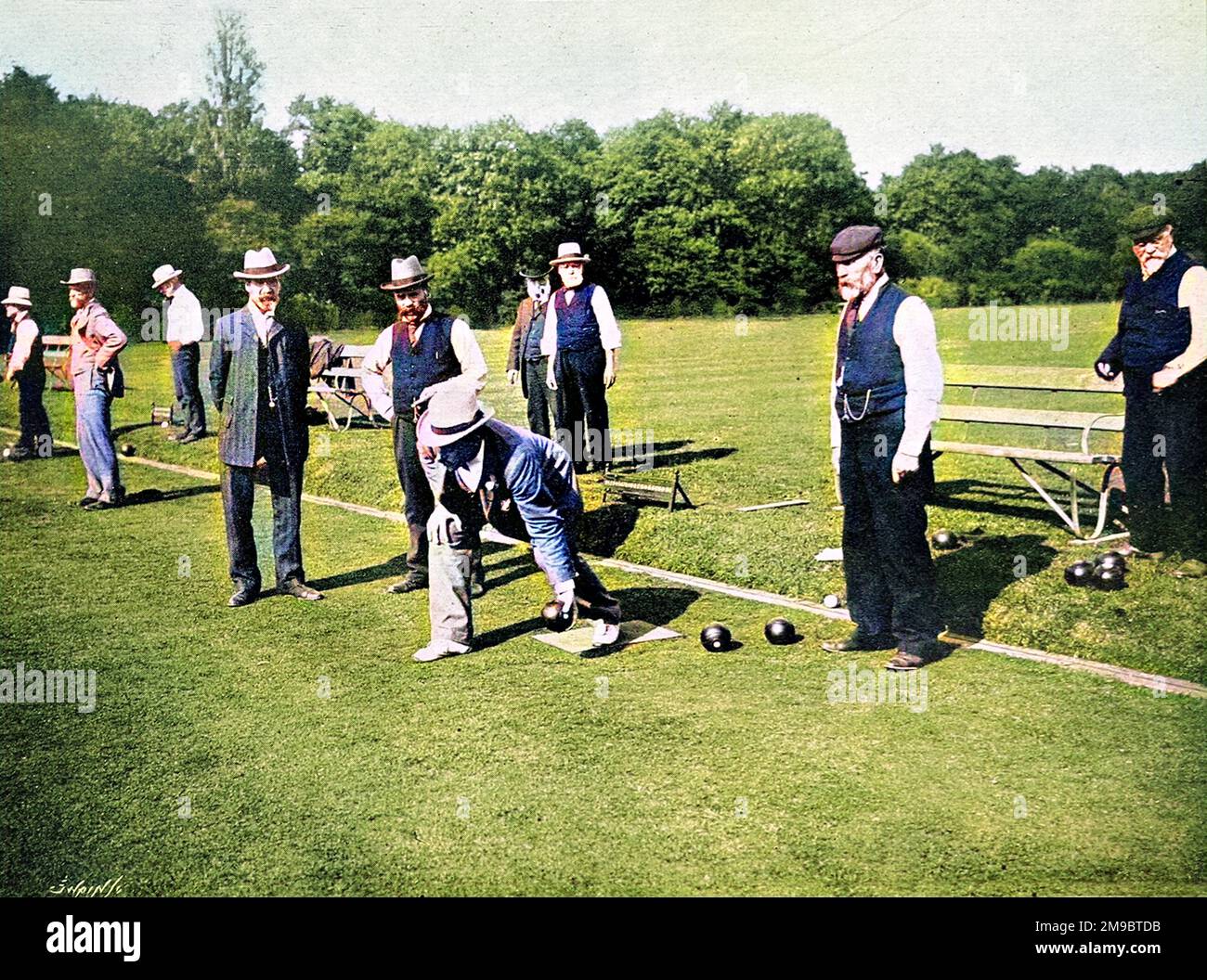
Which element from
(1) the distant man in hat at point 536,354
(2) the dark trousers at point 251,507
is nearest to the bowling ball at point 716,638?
(2) the dark trousers at point 251,507

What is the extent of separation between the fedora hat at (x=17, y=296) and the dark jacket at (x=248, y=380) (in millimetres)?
6417

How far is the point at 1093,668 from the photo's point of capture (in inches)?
266

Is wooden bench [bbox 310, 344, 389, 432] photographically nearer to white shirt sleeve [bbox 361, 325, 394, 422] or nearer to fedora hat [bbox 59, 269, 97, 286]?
fedora hat [bbox 59, 269, 97, 286]

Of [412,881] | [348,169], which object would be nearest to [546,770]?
[412,881]

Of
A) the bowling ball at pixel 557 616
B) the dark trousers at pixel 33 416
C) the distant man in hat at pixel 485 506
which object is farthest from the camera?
the dark trousers at pixel 33 416

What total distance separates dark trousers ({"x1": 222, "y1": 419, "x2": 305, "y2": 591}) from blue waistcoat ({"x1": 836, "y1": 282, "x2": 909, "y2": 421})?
Answer: 4532mm

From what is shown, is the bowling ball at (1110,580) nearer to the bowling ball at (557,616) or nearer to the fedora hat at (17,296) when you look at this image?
the bowling ball at (557,616)

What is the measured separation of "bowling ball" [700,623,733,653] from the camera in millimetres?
7398

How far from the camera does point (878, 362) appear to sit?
675cm

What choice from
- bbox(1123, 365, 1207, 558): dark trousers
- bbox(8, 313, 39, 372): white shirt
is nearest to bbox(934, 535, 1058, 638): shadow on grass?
bbox(1123, 365, 1207, 558): dark trousers

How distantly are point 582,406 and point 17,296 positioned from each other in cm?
698

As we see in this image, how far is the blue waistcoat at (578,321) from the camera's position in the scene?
12156mm

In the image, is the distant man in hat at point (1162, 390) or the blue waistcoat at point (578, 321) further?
the blue waistcoat at point (578, 321)

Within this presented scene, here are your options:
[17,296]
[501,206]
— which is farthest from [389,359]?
[17,296]
